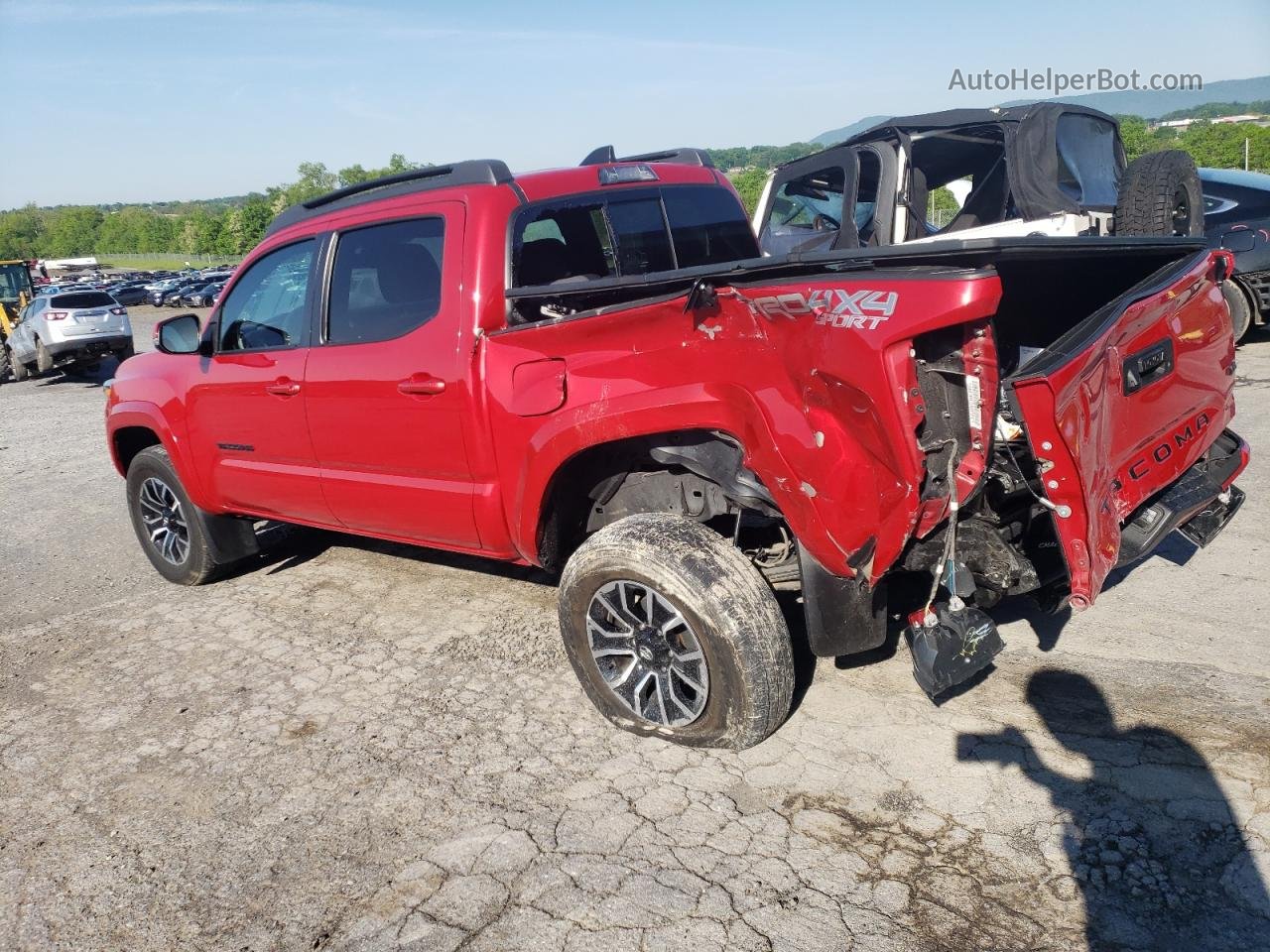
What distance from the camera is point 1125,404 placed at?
10.4ft

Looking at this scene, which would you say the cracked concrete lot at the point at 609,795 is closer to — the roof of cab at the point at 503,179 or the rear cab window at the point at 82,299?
the roof of cab at the point at 503,179

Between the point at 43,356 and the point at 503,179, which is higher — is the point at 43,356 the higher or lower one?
the lower one

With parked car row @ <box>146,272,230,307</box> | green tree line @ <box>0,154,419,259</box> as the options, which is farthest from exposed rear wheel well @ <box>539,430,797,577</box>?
green tree line @ <box>0,154,419,259</box>

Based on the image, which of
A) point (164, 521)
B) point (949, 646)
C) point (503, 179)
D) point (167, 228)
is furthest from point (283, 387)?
point (167, 228)

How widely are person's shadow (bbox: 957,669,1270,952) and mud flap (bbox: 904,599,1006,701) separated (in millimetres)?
444

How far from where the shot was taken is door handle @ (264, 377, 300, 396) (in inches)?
180

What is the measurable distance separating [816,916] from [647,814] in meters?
0.69

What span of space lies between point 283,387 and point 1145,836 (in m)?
3.80

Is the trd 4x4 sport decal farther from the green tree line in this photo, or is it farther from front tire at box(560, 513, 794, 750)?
the green tree line

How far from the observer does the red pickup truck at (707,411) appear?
290 centimetres

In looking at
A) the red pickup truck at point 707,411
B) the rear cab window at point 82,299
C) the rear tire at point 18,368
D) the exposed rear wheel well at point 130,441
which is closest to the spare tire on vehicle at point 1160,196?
the red pickup truck at point 707,411

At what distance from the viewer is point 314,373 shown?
445 centimetres

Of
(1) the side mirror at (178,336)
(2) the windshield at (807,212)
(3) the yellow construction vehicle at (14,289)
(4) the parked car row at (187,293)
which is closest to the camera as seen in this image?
(1) the side mirror at (178,336)

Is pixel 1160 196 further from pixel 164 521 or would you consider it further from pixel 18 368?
pixel 18 368
